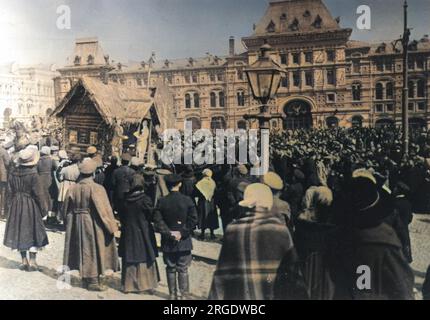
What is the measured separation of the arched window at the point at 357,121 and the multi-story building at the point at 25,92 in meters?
6.50

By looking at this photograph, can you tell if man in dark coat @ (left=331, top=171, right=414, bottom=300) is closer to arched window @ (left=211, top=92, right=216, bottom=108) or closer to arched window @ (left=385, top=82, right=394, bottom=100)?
arched window @ (left=385, top=82, right=394, bottom=100)

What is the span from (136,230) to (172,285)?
3.00ft

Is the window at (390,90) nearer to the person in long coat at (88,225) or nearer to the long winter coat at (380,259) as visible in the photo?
the long winter coat at (380,259)

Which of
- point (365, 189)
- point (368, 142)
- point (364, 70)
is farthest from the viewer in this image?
point (368, 142)

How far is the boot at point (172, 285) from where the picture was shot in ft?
19.0

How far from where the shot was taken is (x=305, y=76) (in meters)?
8.47

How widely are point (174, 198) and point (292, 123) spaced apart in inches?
158

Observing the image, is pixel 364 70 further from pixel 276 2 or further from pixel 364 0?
pixel 276 2

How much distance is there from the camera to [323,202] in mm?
5406

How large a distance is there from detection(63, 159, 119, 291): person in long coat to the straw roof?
9.99ft

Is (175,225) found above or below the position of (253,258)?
above

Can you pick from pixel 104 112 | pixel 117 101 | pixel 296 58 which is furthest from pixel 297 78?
pixel 104 112

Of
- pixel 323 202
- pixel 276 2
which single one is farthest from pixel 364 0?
pixel 323 202

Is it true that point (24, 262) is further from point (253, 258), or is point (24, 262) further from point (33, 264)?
point (253, 258)
